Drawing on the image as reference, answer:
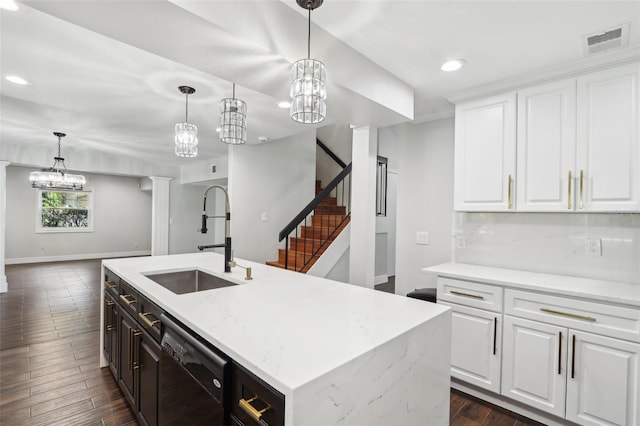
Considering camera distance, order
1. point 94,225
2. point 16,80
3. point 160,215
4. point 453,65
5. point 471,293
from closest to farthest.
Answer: point 453,65, point 471,293, point 16,80, point 160,215, point 94,225

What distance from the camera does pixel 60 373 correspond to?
8.66 feet

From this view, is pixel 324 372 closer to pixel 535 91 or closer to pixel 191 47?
pixel 191 47

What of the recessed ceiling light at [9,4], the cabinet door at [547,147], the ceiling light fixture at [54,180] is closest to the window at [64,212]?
the ceiling light fixture at [54,180]

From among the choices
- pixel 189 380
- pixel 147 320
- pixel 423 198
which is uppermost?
pixel 423 198

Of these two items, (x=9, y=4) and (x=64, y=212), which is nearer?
(x=9, y=4)

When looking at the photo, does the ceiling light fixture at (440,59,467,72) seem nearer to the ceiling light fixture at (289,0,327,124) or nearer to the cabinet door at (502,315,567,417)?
the ceiling light fixture at (289,0,327,124)

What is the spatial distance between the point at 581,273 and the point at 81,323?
5.24 m

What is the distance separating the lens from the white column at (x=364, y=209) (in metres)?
2.97

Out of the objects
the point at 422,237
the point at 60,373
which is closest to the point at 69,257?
the point at 60,373

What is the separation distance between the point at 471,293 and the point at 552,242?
0.82 metres

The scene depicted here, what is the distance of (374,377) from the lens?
1.03 m

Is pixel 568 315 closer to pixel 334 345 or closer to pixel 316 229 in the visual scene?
pixel 334 345

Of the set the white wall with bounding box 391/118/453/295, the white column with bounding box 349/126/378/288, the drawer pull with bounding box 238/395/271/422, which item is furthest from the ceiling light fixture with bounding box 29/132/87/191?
the drawer pull with bounding box 238/395/271/422

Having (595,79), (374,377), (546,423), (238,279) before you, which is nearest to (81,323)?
(238,279)
